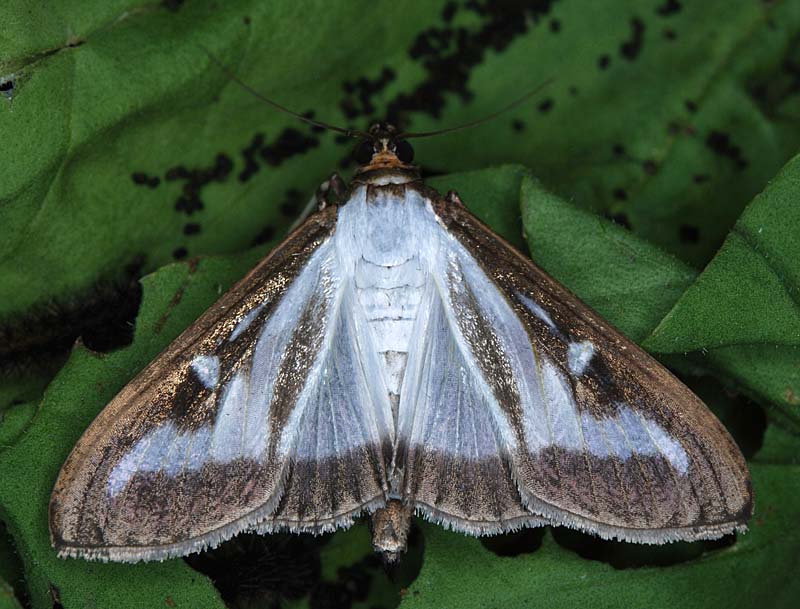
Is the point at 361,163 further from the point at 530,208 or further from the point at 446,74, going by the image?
the point at 446,74

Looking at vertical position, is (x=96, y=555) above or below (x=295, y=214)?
below

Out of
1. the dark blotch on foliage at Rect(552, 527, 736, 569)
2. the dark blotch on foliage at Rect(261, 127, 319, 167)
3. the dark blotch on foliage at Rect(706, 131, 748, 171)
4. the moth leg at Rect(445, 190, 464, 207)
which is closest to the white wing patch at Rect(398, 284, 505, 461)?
the moth leg at Rect(445, 190, 464, 207)

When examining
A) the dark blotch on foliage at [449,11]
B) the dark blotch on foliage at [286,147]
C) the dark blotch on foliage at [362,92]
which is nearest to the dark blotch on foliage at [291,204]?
the dark blotch on foliage at [286,147]

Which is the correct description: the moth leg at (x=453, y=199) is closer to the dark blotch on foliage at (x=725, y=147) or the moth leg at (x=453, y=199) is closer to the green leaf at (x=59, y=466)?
the green leaf at (x=59, y=466)

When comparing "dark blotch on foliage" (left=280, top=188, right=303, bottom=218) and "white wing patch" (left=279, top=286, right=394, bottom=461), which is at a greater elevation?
"dark blotch on foliage" (left=280, top=188, right=303, bottom=218)

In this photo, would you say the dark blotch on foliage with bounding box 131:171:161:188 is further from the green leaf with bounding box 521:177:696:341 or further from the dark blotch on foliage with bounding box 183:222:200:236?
the green leaf with bounding box 521:177:696:341

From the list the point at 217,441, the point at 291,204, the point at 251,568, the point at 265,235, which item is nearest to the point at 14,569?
the point at 251,568

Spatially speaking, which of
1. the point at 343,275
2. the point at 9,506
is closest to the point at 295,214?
the point at 343,275
